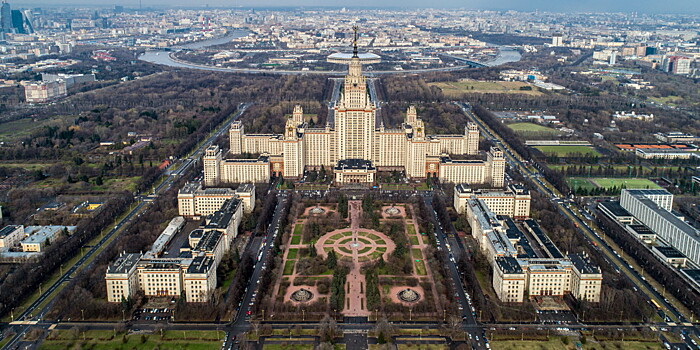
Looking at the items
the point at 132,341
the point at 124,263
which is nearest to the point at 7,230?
the point at 124,263

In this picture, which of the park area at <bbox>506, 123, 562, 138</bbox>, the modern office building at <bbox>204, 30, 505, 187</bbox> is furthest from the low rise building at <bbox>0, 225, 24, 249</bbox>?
the park area at <bbox>506, 123, 562, 138</bbox>

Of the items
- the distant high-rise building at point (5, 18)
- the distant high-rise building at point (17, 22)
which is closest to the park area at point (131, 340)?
the distant high-rise building at point (17, 22)

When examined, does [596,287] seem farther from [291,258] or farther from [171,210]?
[171,210]

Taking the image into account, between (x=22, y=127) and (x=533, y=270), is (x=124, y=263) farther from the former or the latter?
(x=22, y=127)

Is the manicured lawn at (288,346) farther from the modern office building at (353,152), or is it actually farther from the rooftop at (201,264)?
the modern office building at (353,152)

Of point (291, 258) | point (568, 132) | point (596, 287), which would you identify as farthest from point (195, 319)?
point (568, 132)

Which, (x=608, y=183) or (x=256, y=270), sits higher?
(x=608, y=183)
